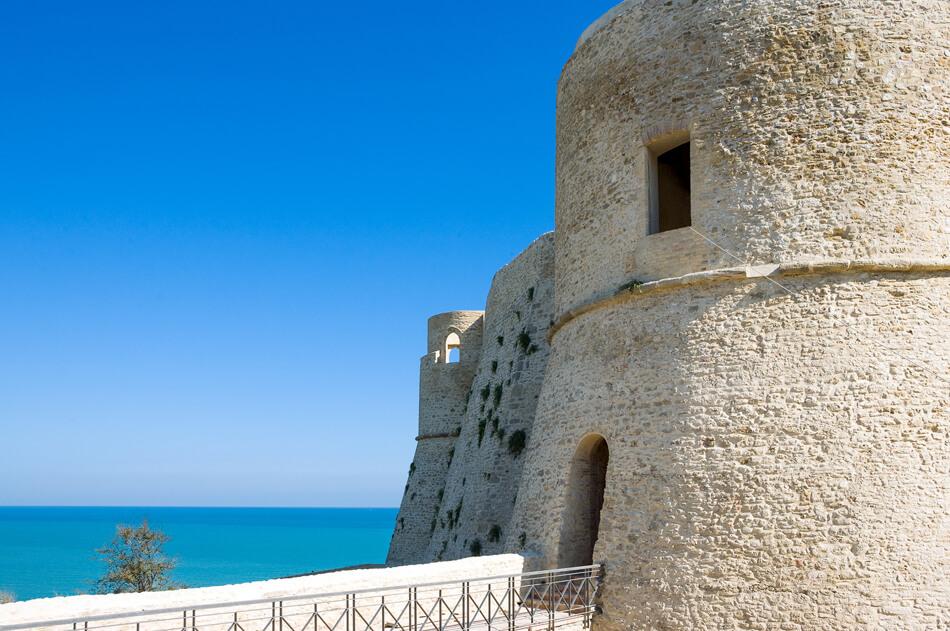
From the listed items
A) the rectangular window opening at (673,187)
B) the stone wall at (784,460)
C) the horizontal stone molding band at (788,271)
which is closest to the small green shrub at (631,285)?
the horizontal stone molding band at (788,271)

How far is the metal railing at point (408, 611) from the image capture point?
8.54 metres

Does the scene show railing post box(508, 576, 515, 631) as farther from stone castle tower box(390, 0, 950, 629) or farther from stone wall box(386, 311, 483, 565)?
stone wall box(386, 311, 483, 565)

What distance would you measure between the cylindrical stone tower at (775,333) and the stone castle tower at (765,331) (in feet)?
0.08

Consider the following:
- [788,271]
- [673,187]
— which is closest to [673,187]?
[673,187]

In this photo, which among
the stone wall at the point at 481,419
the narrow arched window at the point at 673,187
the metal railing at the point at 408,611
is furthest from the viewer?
the stone wall at the point at 481,419

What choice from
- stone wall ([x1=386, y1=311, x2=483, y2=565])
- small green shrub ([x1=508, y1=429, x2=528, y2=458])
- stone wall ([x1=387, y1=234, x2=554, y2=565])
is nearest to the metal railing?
stone wall ([x1=387, y1=234, x2=554, y2=565])

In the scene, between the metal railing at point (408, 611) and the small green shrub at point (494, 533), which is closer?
the metal railing at point (408, 611)

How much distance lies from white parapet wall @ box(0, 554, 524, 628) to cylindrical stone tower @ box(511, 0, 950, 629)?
1.43 m

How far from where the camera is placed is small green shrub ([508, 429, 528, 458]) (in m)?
17.8

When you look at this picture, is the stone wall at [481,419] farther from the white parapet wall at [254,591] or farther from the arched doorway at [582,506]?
the white parapet wall at [254,591]

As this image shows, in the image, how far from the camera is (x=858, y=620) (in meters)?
9.34

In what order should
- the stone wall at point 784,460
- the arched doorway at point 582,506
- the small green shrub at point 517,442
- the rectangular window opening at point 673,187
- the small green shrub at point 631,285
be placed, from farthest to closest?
the small green shrub at point 517,442, the rectangular window opening at point 673,187, the arched doorway at point 582,506, the small green shrub at point 631,285, the stone wall at point 784,460

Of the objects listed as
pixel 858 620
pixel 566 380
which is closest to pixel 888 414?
pixel 858 620

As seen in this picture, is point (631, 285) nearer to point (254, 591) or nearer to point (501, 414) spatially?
point (254, 591)
